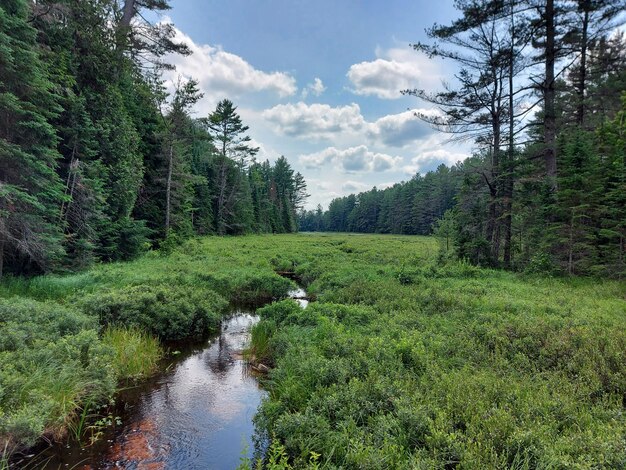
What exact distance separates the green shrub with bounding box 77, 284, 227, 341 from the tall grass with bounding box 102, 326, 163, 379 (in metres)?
0.47

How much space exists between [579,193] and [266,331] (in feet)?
41.5

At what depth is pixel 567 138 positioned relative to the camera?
609 inches

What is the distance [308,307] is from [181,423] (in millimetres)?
4753

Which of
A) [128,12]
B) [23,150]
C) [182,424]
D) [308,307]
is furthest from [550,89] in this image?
[128,12]

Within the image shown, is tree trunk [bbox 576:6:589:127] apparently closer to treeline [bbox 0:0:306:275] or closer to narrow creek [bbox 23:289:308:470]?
narrow creek [bbox 23:289:308:470]

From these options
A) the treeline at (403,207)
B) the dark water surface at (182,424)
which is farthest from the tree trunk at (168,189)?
the treeline at (403,207)

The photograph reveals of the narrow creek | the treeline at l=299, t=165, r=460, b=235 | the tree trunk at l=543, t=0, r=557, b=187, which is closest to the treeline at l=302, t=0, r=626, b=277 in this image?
the tree trunk at l=543, t=0, r=557, b=187

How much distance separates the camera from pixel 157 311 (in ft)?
30.3

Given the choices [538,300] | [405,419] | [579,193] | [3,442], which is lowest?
[3,442]

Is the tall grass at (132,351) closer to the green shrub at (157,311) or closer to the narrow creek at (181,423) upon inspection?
the narrow creek at (181,423)

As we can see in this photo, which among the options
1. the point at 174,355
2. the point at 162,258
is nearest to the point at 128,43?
the point at 162,258

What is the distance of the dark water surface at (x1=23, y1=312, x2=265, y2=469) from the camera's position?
15.0 ft

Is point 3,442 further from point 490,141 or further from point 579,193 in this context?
point 490,141

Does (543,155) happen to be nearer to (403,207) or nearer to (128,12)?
(128,12)
